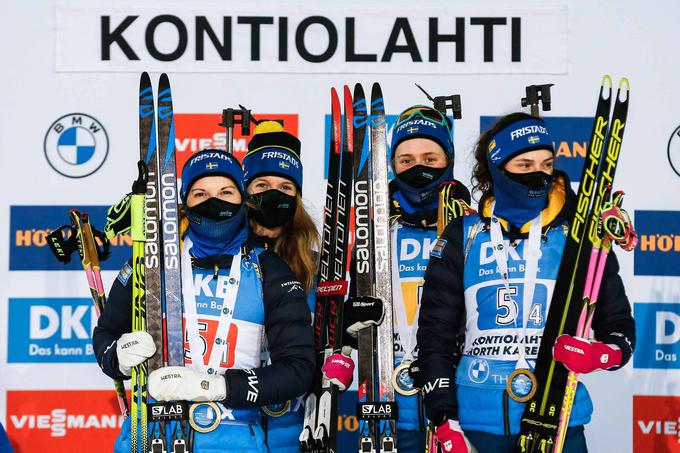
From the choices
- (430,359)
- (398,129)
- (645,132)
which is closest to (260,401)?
(430,359)

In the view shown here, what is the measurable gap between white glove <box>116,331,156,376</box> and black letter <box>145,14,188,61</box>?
2.57m

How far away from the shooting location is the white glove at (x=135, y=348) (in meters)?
3.17

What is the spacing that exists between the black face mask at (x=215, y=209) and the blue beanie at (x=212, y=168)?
0.33ft

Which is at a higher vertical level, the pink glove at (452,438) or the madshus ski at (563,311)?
the madshus ski at (563,311)

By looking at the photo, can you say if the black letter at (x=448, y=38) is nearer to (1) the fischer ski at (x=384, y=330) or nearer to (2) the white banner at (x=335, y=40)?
(2) the white banner at (x=335, y=40)

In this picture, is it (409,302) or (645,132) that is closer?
(409,302)

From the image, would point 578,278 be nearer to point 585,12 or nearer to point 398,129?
point 398,129

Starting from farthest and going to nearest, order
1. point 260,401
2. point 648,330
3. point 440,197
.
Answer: point 648,330 < point 440,197 < point 260,401

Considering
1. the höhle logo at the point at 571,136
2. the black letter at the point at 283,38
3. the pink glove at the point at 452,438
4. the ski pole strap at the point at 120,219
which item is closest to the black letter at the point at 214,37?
the black letter at the point at 283,38

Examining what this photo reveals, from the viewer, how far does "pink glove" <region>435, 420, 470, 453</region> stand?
9.94 ft

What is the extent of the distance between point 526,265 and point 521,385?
1.34ft

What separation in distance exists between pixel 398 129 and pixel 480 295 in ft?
3.76

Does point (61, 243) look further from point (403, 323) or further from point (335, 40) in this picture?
point (335, 40)

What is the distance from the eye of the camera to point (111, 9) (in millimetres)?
5375
